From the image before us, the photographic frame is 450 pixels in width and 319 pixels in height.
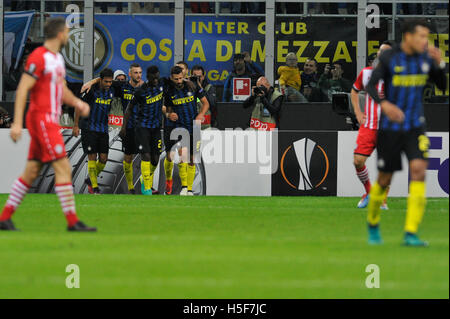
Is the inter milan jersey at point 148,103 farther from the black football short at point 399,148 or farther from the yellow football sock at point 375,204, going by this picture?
the black football short at point 399,148

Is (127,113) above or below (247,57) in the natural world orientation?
below

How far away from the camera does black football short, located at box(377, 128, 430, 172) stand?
9.09m

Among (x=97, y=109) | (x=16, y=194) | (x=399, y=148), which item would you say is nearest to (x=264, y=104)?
(x=97, y=109)

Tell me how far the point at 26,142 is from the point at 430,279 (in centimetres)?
1284

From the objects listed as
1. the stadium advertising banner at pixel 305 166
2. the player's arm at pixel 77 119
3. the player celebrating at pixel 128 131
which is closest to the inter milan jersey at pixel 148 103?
the player celebrating at pixel 128 131

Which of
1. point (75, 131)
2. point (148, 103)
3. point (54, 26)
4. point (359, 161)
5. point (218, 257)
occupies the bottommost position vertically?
point (218, 257)

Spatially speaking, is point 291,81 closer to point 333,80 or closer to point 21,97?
point 333,80

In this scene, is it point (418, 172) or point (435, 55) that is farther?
point (435, 55)

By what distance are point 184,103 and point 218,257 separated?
9993 mm

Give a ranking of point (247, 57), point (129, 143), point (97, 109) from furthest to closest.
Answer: point (247, 57) → point (129, 143) → point (97, 109)

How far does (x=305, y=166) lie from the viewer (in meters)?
19.3

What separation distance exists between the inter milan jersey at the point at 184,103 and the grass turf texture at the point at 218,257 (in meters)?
4.81

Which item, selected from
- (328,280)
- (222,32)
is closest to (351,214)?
(328,280)

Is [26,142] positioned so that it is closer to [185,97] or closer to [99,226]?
[185,97]
